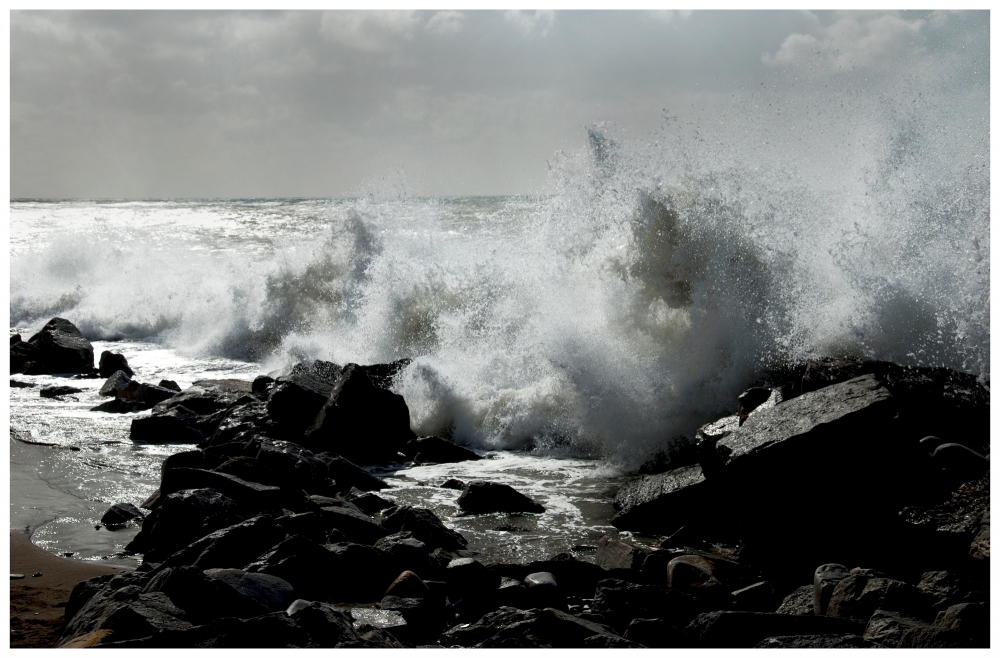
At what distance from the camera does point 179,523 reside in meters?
4.42

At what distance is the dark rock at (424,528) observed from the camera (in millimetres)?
4488

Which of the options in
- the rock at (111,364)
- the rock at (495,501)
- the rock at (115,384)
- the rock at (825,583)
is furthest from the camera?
the rock at (111,364)

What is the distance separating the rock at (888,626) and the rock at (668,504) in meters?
1.65

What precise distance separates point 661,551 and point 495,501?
4.66 feet

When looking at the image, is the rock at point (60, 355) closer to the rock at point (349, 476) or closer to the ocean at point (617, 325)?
the ocean at point (617, 325)

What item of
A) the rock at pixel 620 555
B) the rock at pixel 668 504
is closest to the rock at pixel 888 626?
the rock at pixel 620 555

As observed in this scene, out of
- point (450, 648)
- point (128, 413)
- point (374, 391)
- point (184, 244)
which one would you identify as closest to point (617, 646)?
point (450, 648)

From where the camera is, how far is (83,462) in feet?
20.6

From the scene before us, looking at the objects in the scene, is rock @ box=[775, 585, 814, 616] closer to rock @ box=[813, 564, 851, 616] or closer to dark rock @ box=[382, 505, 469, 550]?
rock @ box=[813, 564, 851, 616]

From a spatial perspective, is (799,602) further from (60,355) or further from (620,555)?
(60,355)

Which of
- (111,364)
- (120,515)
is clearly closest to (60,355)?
(111,364)

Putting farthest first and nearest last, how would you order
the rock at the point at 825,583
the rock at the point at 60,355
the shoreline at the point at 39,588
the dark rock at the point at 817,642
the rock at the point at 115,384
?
the rock at the point at 60,355, the rock at the point at 115,384, the rock at the point at 825,583, the shoreline at the point at 39,588, the dark rock at the point at 817,642

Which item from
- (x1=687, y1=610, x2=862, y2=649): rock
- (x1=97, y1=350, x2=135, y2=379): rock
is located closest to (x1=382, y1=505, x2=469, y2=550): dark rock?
(x1=687, y1=610, x2=862, y2=649): rock

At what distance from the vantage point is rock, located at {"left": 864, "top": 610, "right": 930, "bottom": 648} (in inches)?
119
